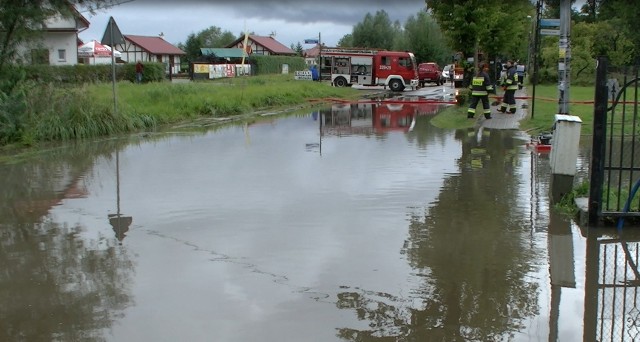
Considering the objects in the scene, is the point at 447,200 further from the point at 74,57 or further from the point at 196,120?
the point at 74,57

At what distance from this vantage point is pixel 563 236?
7.19 meters

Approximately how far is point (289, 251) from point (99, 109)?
12203mm

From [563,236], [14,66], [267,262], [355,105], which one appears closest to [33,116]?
[14,66]

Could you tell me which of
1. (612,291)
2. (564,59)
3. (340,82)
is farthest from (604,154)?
(340,82)

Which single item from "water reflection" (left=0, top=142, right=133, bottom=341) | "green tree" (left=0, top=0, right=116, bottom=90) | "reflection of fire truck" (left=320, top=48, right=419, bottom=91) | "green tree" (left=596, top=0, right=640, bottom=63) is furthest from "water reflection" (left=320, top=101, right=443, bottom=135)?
"green tree" (left=596, top=0, right=640, bottom=63)

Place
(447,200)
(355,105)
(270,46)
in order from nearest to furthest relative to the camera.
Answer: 1. (447,200)
2. (355,105)
3. (270,46)

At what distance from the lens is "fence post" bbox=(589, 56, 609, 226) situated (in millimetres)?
7023

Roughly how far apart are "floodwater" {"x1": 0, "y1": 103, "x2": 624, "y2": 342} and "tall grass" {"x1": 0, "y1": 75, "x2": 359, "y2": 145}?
95.3 inches

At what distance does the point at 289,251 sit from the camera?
6723 millimetres

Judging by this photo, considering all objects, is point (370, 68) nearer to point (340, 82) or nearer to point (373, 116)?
point (340, 82)

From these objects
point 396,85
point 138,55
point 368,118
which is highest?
point 138,55

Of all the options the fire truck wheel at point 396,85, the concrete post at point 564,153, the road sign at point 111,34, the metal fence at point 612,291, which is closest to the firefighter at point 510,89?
the road sign at point 111,34

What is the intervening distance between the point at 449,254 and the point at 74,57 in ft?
136

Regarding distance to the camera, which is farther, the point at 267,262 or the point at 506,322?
the point at 267,262
